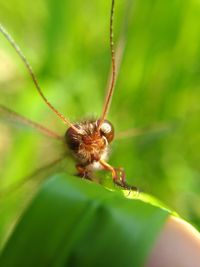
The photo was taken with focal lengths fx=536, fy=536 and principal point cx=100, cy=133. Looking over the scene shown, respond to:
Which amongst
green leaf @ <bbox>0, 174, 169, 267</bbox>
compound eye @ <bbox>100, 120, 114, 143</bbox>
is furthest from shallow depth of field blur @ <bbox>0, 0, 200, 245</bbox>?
green leaf @ <bbox>0, 174, 169, 267</bbox>

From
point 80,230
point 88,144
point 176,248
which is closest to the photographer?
point 80,230

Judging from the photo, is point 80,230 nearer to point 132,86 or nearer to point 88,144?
point 88,144

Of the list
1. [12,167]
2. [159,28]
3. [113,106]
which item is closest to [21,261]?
[12,167]

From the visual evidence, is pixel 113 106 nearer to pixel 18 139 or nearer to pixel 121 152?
pixel 121 152

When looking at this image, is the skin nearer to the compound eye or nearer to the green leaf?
the green leaf

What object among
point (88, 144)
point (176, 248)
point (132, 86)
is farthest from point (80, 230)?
point (132, 86)

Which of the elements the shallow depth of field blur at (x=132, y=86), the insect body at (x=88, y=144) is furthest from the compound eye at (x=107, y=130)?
the shallow depth of field blur at (x=132, y=86)
